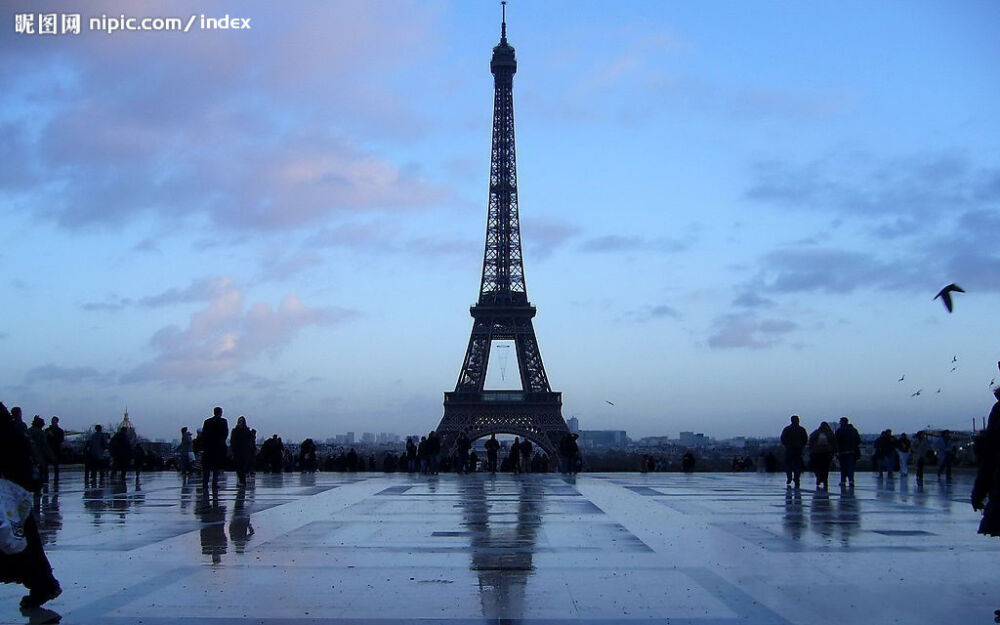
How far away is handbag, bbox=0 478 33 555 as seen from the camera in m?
7.01

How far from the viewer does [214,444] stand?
20.5 m

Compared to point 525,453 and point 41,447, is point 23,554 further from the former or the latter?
point 525,453

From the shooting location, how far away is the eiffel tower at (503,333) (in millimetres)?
71438

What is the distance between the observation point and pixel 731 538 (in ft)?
38.1

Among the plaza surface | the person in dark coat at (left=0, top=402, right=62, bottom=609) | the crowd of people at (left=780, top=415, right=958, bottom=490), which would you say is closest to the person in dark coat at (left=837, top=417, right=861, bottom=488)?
the crowd of people at (left=780, top=415, right=958, bottom=490)

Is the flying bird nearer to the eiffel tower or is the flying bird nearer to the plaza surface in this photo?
the plaza surface

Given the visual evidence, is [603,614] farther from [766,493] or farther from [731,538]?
Result: [766,493]

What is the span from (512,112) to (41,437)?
6292 cm

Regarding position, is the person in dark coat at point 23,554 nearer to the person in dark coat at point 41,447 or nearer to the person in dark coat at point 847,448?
the person in dark coat at point 41,447

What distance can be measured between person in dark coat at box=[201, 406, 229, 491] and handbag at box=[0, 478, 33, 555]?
43.1 feet

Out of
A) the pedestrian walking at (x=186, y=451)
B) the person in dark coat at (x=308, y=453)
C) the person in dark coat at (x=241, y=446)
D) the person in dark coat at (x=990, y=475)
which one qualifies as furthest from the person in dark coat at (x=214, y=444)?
the person in dark coat at (x=990, y=475)

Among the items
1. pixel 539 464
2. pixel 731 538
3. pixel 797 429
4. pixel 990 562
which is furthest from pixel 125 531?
pixel 539 464

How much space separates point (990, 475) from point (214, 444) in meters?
15.6

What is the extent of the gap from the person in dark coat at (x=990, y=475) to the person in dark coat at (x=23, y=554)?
679cm
